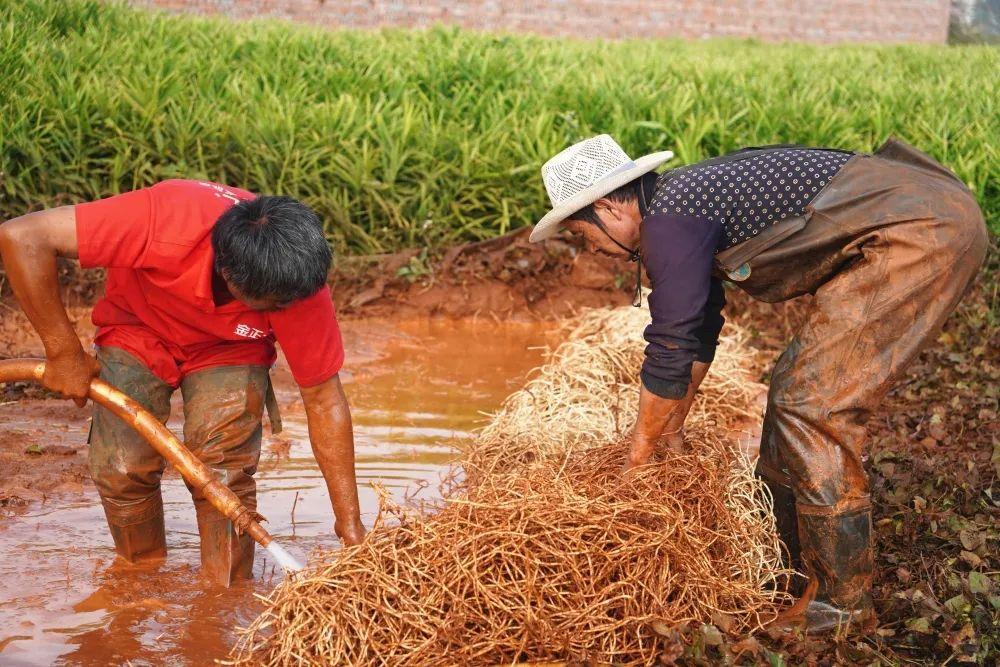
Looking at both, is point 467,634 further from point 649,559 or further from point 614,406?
point 614,406

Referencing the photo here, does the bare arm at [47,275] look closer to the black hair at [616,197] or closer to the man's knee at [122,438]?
the man's knee at [122,438]

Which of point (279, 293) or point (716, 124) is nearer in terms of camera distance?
point (279, 293)

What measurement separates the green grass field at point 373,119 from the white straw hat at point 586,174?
171 inches

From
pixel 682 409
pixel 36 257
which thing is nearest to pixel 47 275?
pixel 36 257

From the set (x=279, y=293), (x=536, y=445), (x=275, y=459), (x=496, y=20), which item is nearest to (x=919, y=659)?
(x=536, y=445)

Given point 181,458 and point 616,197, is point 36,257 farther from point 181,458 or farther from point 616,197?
point 616,197

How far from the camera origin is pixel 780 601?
366 cm

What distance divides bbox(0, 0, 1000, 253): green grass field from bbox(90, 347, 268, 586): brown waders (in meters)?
3.94

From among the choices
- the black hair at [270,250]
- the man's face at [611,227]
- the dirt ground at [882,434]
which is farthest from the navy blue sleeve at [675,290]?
the black hair at [270,250]

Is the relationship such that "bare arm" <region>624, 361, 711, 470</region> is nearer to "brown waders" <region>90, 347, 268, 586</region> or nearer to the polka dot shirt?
the polka dot shirt

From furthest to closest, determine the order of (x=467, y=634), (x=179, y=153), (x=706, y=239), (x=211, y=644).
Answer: (x=179, y=153)
(x=211, y=644)
(x=706, y=239)
(x=467, y=634)

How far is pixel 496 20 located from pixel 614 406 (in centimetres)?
1306

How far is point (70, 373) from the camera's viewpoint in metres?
3.58

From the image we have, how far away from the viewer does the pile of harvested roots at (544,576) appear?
309 centimetres
